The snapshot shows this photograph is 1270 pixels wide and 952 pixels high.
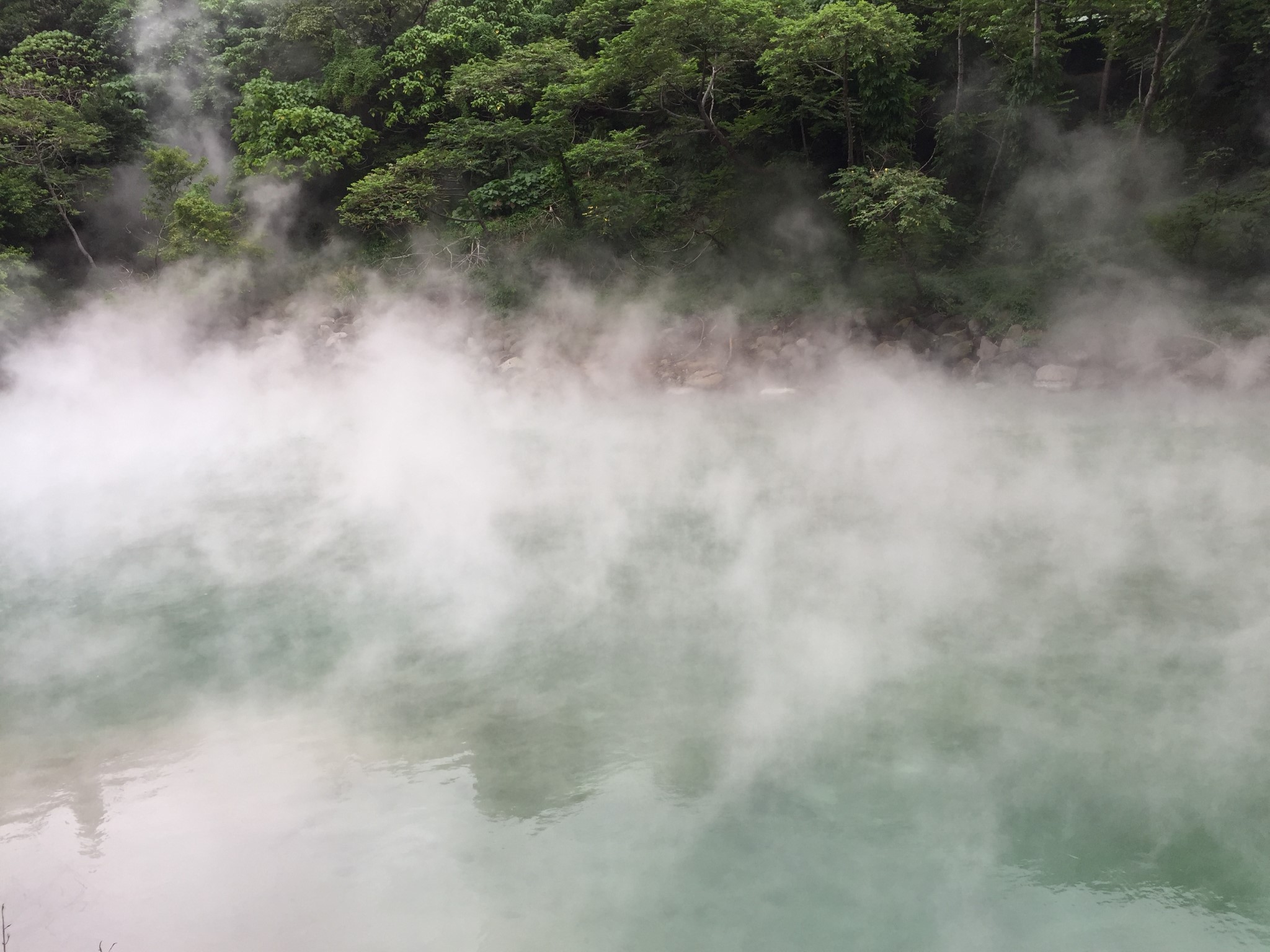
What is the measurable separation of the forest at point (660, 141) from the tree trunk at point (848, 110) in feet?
0.24

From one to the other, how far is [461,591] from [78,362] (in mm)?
8979

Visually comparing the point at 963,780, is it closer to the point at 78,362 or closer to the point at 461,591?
the point at 461,591

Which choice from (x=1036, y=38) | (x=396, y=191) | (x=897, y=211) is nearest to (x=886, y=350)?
(x=897, y=211)

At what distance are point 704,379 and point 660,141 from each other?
3277mm

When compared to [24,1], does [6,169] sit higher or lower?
lower

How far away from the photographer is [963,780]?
3.34 m

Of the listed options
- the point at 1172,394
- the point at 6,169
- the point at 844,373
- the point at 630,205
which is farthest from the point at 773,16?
the point at 6,169

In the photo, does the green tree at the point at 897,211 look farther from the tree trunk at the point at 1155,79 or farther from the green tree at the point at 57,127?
the green tree at the point at 57,127

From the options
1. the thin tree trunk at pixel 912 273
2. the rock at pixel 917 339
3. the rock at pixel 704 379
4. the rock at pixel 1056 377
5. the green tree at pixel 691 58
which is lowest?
the rock at pixel 704 379

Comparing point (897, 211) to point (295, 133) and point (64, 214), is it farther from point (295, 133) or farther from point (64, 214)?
point (64, 214)

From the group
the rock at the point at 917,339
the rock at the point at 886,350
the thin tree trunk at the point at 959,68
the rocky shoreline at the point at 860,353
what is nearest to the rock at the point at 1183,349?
the rocky shoreline at the point at 860,353

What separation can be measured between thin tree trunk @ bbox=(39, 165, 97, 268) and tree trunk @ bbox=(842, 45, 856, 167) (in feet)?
37.7

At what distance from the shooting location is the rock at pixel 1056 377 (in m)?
7.91

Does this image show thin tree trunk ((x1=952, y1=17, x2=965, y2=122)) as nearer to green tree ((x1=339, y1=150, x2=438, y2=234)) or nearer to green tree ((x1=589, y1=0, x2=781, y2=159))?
green tree ((x1=589, y1=0, x2=781, y2=159))
